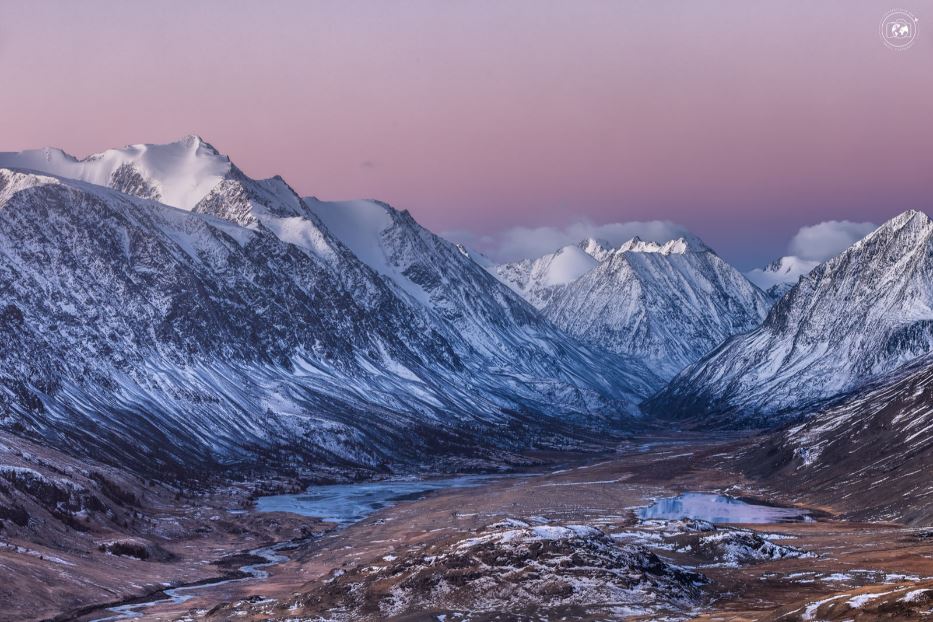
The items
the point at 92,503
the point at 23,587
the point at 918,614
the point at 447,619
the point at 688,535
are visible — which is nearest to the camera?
the point at 918,614

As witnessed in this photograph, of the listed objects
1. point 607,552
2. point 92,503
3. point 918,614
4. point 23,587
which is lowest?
point 918,614

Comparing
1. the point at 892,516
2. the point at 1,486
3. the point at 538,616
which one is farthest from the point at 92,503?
the point at 892,516

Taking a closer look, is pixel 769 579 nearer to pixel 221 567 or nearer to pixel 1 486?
pixel 221 567

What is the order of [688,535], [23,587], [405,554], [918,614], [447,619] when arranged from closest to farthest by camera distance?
[918,614]
[447,619]
[23,587]
[405,554]
[688,535]

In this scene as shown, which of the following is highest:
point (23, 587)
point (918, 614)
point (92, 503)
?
point (92, 503)

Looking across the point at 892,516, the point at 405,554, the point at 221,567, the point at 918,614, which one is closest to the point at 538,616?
the point at 405,554

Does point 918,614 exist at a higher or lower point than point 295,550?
lower

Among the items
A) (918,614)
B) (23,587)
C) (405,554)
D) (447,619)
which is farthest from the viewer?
(405,554)

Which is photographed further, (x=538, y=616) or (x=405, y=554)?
(x=405, y=554)

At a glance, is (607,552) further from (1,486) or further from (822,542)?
(1,486)
